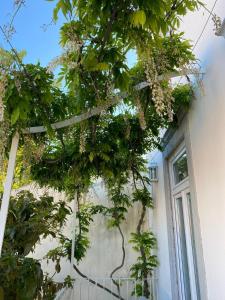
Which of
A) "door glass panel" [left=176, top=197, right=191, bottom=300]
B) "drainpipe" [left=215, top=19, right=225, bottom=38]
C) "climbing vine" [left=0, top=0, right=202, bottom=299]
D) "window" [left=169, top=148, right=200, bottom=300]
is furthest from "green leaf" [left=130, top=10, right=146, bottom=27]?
"door glass panel" [left=176, top=197, right=191, bottom=300]

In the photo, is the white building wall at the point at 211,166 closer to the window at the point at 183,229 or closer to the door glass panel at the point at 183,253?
the window at the point at 183,229

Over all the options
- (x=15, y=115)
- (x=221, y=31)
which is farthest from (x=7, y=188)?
(x=221, y=31)

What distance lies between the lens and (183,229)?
10.9 feet

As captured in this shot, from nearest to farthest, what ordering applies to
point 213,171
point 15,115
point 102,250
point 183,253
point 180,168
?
point 15,115 < point 213,171 < point 183,253 < point 180,168 < point 102,250

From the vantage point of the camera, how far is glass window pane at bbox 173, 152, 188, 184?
10.7ft

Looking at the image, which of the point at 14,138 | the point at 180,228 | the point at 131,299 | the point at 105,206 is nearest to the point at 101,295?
the point at 131,299

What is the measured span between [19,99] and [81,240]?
339 centimetres

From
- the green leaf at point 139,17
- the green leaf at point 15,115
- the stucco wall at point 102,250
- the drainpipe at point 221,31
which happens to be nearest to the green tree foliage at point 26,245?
the green leaf at point 15,115

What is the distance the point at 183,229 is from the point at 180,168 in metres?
0.76

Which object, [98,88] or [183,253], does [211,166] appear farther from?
[183,253]

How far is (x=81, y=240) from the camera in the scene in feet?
15.4

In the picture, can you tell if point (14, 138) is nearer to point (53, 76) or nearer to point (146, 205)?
point (53, 76)

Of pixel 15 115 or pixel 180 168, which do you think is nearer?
pixel 15 115

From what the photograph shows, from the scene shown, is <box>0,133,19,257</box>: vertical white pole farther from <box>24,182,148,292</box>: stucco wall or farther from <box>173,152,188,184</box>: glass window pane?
<box>24,182,148,292</box>: stucco wall
